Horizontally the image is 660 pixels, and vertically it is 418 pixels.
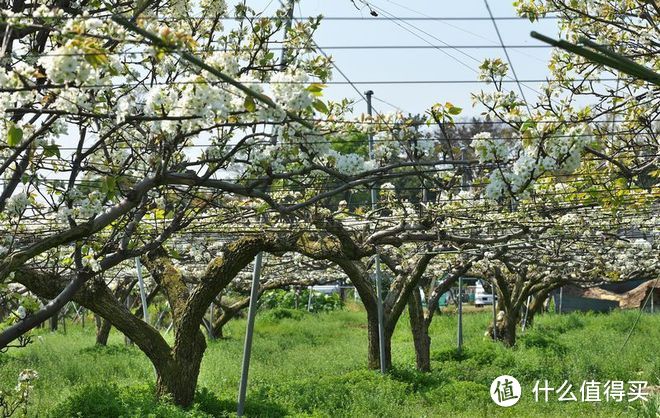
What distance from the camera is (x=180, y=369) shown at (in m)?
11.1

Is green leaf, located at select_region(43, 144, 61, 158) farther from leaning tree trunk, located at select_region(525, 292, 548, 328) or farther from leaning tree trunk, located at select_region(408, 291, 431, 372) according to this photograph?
A: leaning tree trunk, located at select_region(525, 292, 548, 328)

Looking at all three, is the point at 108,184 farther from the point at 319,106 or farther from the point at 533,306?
the point at 533,306

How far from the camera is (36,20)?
16.6ft

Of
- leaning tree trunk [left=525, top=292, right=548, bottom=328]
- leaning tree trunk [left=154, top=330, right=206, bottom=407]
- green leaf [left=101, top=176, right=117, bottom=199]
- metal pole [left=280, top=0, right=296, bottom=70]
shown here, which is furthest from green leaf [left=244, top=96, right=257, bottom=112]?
leaning tree trunk [left=525, top=292, right=548, bottom=328]

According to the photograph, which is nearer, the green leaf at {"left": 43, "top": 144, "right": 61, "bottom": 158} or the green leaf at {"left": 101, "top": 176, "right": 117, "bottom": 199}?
the green leaf at {"left": 101, "top": 176, "right": 117, "bottom": 199}

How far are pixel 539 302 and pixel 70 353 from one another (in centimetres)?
1399

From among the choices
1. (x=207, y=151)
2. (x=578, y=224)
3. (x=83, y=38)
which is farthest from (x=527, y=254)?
(x=83, y=38)

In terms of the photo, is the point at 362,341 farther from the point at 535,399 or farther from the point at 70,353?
the point at 535,399
